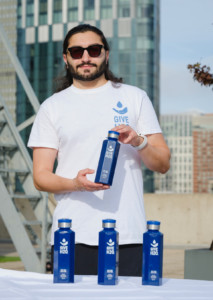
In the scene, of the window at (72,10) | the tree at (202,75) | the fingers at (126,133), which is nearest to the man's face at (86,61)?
the fingers at (126,133)

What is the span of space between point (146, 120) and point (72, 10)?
112m

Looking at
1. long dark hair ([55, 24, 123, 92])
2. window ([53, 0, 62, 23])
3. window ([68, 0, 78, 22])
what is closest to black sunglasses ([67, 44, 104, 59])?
long dark hair ([55, 24, 123, 92])

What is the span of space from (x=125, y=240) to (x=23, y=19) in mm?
114616

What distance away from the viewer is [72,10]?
369ft

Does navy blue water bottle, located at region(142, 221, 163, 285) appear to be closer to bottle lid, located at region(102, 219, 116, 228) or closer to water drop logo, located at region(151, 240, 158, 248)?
water drop logo, located at region(151, 240, 158, 248)

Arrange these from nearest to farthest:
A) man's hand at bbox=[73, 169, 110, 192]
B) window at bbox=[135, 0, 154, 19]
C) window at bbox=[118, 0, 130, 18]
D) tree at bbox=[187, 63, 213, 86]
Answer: man's hand at bbox=[73, 169, 110, 192] < tree at bbox=[187, 63, 213, 86] < window at bbox=[135, 0, 154, 19] < window at bbox=[118, 0, 130, 18]

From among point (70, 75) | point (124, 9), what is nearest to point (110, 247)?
point (70, 75)

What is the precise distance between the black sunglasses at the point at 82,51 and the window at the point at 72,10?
110768 millimetres

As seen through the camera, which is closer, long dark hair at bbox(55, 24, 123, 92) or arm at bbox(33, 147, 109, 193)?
arm at bbox(33, 147, 109, 193)

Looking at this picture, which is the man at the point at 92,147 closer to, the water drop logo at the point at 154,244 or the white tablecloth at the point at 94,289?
the white tablecloth at the point at 94,289

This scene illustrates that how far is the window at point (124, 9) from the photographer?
105 m

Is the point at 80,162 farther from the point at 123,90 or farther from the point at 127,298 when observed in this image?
the point at 127,298

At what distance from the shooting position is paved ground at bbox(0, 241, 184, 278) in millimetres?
11879

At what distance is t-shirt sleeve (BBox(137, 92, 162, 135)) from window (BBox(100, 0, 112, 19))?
346ft
